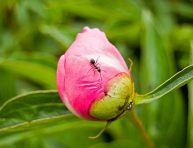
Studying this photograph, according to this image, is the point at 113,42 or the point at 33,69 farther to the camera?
the point at 113,42

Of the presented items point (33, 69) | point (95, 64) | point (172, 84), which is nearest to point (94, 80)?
point (95, 64)

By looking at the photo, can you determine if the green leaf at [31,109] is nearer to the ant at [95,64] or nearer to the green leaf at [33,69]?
the ant at [95,64]

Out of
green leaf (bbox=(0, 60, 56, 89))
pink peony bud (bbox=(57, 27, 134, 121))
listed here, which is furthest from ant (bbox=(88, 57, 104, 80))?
green leaf (bbox=(0, 60, 56, 89))

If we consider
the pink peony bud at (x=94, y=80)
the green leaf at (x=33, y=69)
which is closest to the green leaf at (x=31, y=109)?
the pink peony bud at (x=94, y=80)

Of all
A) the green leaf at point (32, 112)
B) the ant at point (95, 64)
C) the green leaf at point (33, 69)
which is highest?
the ant at point (95, 64)

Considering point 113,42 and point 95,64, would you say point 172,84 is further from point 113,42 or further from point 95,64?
point 113,42
